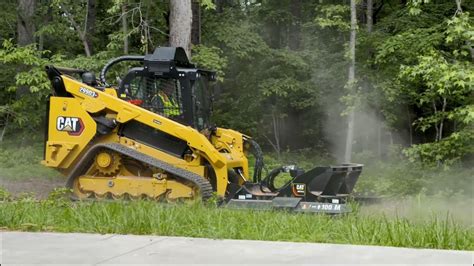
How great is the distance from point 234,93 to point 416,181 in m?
9.79

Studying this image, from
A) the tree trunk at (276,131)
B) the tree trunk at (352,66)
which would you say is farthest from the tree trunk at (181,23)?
the tree trunk at (276,131)

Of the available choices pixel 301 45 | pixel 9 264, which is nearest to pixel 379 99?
pixel 301 45

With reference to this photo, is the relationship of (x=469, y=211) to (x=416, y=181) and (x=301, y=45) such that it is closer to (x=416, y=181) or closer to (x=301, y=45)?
(x=416, y=181)

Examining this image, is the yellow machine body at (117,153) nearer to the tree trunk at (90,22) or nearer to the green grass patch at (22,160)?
the green grass patch at (22,160)

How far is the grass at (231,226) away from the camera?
6594 millimetres

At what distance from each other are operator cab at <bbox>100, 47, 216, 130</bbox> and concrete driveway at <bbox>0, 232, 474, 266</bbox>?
16.7ft

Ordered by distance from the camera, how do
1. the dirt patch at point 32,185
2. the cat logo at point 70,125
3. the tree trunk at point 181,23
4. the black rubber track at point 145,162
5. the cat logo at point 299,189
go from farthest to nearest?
the tree trunk at point 181,23, the dirt patch at point 32,185, the cat logo at point 70,125, the black rubber track at point 145,162, the cat logo at point 299,189

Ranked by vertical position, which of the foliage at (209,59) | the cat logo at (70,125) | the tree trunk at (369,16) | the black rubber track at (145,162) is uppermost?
the tree trunk at (369,16)

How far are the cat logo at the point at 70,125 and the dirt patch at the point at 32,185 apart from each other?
2272mm

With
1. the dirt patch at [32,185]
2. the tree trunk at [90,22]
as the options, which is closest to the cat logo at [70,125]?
the dirt patch at [32,185]

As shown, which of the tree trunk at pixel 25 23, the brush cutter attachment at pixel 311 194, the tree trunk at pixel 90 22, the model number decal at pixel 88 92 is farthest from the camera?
the tree trunk at pixel 25 23

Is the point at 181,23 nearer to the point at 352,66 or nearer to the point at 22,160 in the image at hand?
the point at 352,66

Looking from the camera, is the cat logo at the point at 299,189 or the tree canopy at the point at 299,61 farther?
the tree canopy at the point at 299,61

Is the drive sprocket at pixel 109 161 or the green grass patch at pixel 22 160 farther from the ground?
the drive sprocket at pixel 109 161
